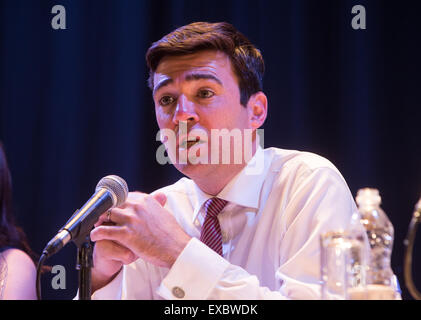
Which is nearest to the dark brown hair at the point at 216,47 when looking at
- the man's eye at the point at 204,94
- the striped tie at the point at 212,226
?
the man's eye at the point at 204,94

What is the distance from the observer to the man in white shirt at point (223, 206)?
51.8 inches

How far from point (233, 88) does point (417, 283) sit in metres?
1.19

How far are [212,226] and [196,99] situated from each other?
1.35 feet

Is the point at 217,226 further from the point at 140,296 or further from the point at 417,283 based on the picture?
the point at 417,283

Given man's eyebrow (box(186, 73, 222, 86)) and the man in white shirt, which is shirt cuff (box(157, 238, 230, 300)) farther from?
man's eyebrow (box(186, 73, 222, 86))

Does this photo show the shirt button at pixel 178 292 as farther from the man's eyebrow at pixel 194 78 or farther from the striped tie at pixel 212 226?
the man's eyebrow at pixel 194 78

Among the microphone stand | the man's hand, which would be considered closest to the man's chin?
the man's hand

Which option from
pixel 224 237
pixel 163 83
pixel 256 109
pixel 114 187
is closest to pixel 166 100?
pixel 163 83

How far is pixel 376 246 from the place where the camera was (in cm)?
117

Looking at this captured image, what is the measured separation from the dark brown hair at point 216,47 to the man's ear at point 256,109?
0.02m

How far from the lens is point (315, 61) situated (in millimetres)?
2465

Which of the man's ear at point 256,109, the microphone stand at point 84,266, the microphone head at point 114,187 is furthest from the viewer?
the man's ear at point 256,109

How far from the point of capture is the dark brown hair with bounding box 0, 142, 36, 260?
222cm
